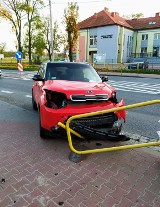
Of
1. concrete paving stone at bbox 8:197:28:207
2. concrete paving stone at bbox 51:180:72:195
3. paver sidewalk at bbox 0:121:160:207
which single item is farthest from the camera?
concrete paving stone at bbox 51:180:72:195

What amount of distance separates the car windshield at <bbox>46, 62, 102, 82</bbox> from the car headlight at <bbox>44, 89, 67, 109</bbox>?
44.8 inches

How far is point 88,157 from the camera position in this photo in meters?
3.83

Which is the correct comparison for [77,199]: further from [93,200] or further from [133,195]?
[133,195]

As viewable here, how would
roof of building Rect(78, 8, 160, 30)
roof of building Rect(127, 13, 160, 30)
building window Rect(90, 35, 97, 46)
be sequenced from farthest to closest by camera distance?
roof of building Rect(127, 13, 160, 30)
building window Rect(90, 35, 97, 46)
roof of building Rect(78, 8, 160, 30)

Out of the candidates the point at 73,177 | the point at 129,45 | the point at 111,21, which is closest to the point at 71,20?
the point at 111,21

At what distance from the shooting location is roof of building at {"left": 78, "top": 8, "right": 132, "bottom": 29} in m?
41.9

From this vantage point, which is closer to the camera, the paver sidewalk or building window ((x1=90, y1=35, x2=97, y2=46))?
the paver sidewalk

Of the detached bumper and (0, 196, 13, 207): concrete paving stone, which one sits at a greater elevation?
the detached bumper

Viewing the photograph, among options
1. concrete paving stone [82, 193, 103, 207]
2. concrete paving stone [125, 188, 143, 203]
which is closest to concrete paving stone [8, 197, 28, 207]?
concrete paving stone [82, 193, 103, 207]

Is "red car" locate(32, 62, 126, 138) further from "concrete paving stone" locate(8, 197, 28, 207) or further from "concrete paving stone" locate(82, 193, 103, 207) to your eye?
"concrete paving stone" locate(8, 197, 28, 207)

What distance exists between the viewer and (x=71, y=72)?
5523 millimetres

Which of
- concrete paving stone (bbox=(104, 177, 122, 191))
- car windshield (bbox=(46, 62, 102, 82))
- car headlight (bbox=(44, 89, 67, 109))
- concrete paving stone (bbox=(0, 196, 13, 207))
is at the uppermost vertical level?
car windshield (bbox=(46, 62, 102, 82))

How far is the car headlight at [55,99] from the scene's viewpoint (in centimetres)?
407

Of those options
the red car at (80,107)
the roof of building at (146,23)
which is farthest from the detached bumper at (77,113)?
the roof of building at (146,23)
